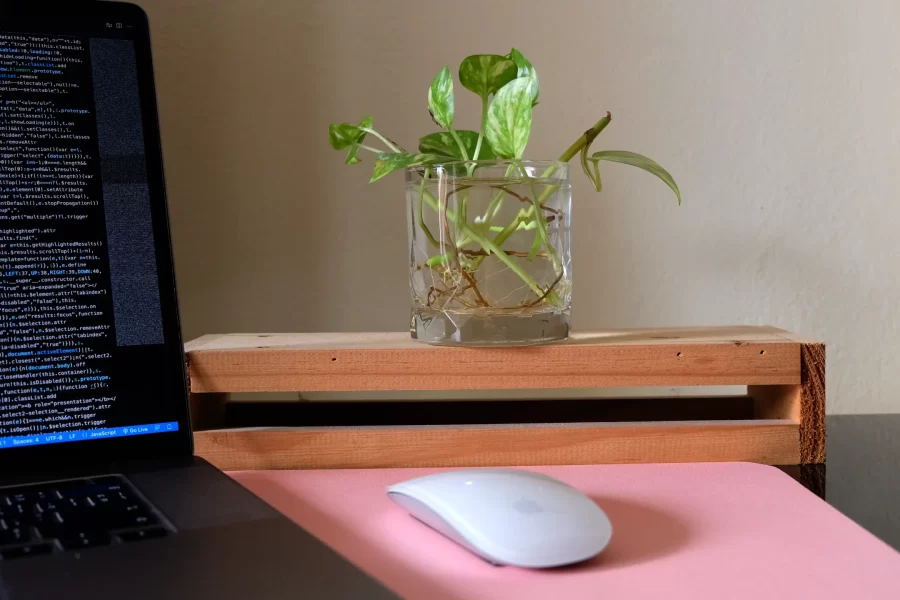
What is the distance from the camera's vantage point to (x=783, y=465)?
602 millimetres

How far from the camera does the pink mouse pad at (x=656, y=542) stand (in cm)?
36

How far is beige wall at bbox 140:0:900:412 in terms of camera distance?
0.90 meters

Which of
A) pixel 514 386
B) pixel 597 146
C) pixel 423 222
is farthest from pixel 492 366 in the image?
pixel 597 146

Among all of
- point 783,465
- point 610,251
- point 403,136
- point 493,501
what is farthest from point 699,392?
point 493,501

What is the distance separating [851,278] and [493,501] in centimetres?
71

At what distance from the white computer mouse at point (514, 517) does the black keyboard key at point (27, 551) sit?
19 centimetres

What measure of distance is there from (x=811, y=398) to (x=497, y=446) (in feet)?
0.80

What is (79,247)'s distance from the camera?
1.73 feet

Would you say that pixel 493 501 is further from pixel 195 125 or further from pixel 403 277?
pixel 195 125

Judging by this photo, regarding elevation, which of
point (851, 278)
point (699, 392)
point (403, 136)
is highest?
point (403, 136)

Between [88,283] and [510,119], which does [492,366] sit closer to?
[510,119]

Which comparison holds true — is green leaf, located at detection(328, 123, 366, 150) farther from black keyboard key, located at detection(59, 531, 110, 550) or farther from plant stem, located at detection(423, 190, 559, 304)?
black keyboard key, located at detection(59, 531, 110, 550)

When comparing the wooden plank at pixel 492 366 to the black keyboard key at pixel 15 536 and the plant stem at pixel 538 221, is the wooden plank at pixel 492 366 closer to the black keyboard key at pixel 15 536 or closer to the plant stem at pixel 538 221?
the plant stem at pixel 538 221

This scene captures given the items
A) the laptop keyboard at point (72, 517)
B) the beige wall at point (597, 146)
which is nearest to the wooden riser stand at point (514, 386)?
the laptop keyboard at point (72, 517)
